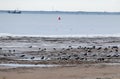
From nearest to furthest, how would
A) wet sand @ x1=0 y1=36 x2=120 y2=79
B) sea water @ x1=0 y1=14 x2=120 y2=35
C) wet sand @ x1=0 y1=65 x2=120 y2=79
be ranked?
wet sand @ x1=0 y1=65 x2=120 y2=79 < wet sand @ x1=0 y1=36 x2=120 y2=79 < sea water @ x1=0 y1=14 x2=120 y2=35

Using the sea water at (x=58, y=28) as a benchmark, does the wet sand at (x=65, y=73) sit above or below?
above

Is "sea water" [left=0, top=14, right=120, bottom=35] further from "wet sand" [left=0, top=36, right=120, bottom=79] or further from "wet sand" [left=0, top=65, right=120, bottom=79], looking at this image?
"wet sand" [left=0, top=65, right=120, bottom=79]

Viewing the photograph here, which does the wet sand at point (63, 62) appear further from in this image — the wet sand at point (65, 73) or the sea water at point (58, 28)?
the sea water at point (58, 28)

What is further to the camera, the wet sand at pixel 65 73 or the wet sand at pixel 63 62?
the wet sand at pixel 63 62

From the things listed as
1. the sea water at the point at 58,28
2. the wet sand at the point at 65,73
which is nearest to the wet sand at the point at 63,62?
the wet sand at the point at 65,73

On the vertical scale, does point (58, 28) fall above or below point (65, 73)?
below

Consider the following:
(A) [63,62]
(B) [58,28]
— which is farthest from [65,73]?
(B) [58,28]

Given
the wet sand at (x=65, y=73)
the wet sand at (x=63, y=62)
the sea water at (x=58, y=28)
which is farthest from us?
the sea water at (x=58, y=28)

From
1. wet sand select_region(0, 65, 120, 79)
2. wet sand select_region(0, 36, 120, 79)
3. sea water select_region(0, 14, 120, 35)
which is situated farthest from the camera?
sea water select_region(0, 14, 120, 35)

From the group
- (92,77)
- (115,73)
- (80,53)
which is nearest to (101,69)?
(115,73)

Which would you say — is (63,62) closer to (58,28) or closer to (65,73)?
(65,73)

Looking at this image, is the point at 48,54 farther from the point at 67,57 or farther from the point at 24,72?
the point at 24,72

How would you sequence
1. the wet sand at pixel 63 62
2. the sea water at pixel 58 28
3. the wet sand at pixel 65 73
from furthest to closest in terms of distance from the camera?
1. the sea water at pixel 58 28
2. the wet sand at pixel 63 62
3. the wet sand at pixel 65 73

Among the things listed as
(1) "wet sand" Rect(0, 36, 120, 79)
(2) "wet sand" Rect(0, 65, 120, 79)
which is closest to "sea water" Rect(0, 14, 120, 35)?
(1) "wet sand" Rect(0, 36, 120, 79)
